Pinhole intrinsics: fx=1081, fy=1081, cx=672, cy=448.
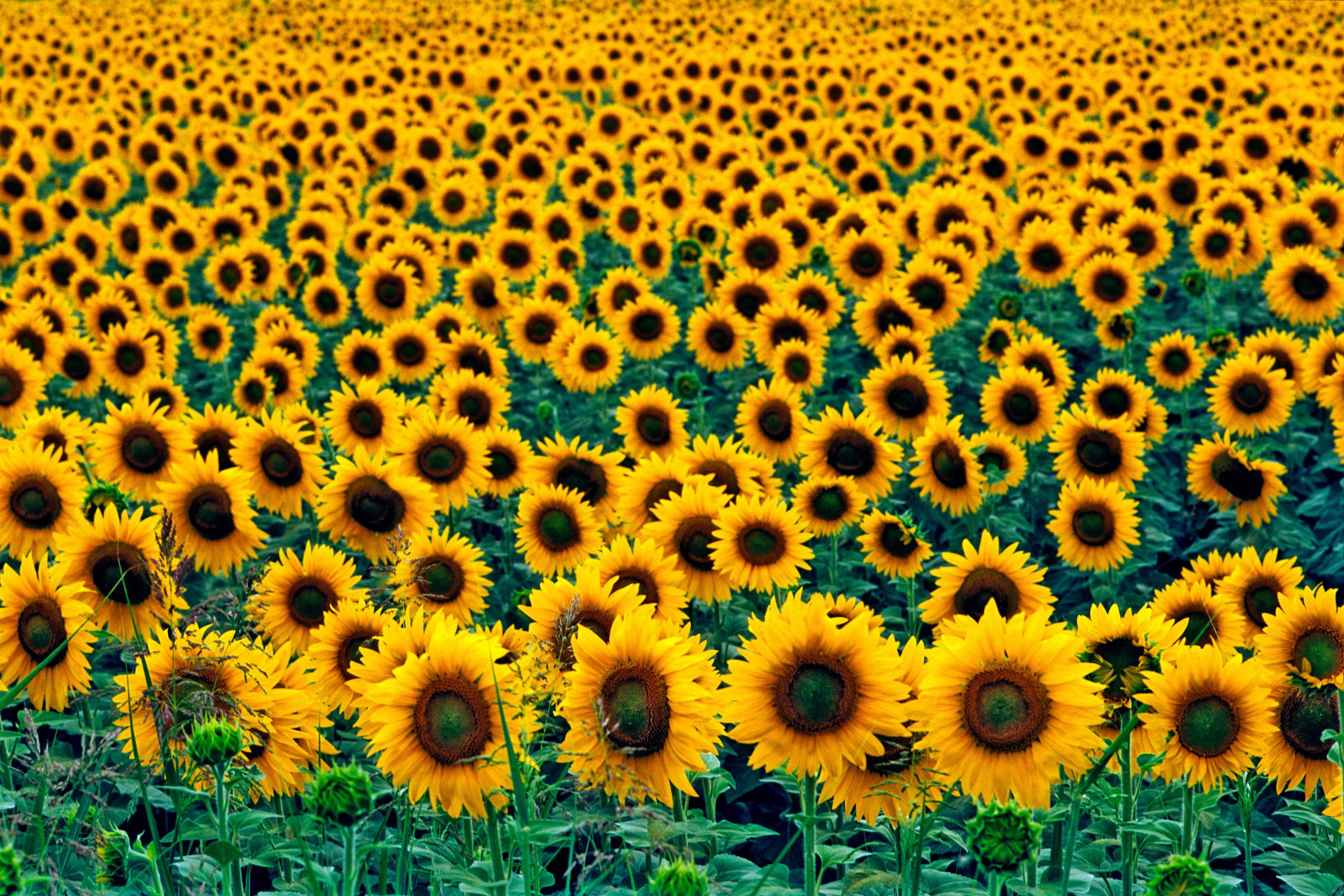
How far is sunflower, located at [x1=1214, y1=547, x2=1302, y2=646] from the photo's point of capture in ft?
14.0

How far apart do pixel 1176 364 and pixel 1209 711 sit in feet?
17.9

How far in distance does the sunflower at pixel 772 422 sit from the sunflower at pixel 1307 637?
12.3 feet

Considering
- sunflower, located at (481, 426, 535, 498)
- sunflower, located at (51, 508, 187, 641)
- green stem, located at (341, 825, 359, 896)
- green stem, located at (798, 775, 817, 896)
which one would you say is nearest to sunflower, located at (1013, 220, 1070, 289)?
sunflower, located at (481, 426, 535, 498)

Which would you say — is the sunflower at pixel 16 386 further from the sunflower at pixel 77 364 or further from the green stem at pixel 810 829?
the green stem at pixel 810 829

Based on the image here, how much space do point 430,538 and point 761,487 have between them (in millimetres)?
1726

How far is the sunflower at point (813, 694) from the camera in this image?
282 centimetres

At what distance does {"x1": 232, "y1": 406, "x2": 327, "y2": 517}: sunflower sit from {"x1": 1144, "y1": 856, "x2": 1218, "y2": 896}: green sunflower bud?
4.62 metres

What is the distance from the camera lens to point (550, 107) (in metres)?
14.7

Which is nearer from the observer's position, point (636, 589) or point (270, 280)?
point (636, 589)

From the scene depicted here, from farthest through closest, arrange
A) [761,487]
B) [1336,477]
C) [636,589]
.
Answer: [1336,477] → [761,487] → [636,589]

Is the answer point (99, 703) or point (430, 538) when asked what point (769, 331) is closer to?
point (430, 538)

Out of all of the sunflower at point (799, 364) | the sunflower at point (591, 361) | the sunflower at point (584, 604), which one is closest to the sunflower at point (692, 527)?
the sunflower at point (584, 604)

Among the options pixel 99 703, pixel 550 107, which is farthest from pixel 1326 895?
pixel 550 107

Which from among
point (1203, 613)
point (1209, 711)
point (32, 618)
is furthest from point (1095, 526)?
point (32, 618)
